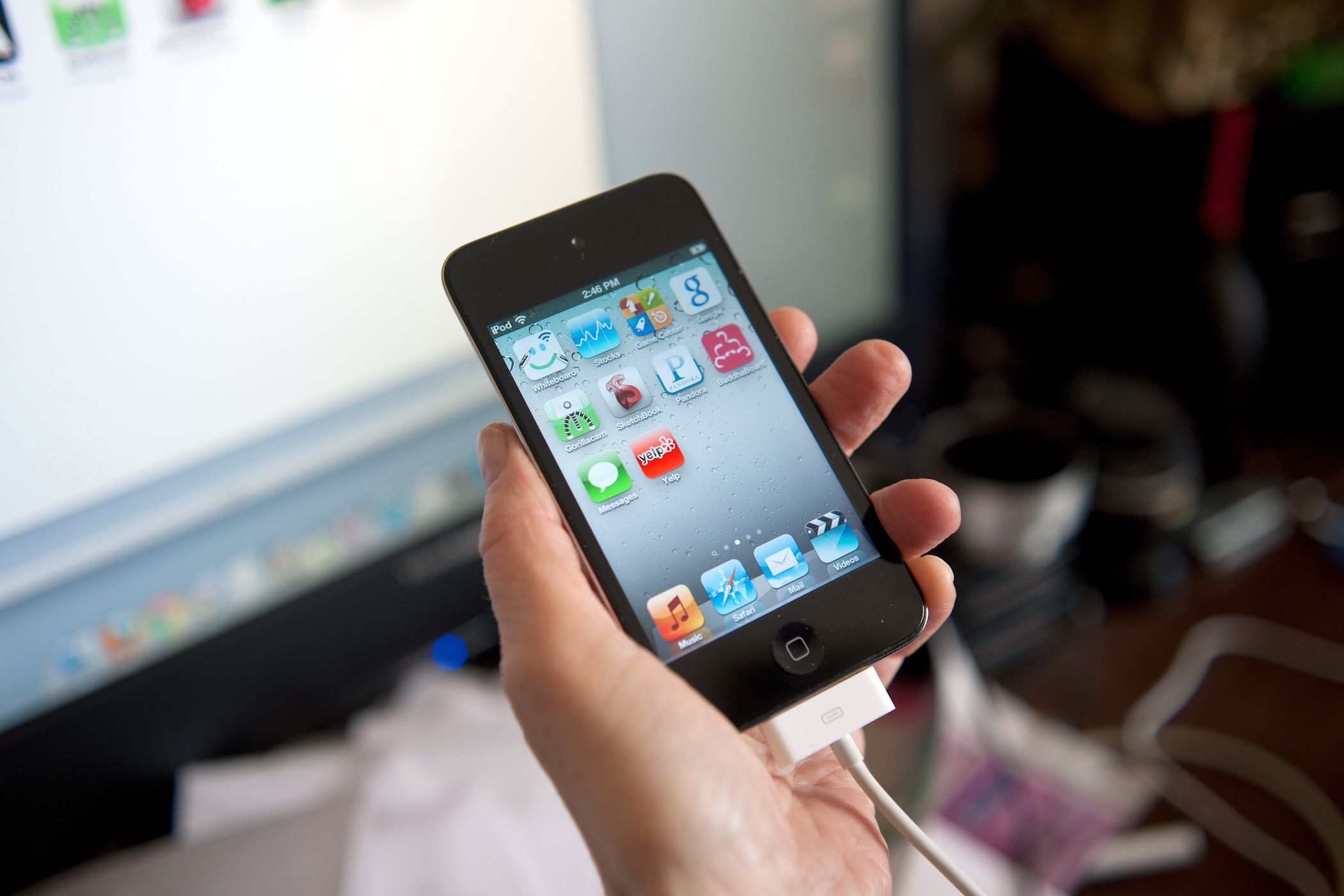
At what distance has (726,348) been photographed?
0.36 meters

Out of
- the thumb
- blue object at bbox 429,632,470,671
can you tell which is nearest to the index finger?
the thumb

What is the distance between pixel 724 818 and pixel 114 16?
0.33m

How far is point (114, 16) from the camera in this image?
313 mm

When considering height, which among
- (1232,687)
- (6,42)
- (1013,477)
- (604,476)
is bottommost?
(1232,687)

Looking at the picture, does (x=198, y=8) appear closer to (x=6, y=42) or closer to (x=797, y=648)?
(x=6, y=42)

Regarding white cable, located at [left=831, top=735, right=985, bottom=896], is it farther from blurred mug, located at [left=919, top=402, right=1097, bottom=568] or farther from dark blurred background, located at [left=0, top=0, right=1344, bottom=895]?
blurred mug, located at [left=919, top=402, right=1097, bottom=568]

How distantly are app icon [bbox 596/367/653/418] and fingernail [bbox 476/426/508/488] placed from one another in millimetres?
42

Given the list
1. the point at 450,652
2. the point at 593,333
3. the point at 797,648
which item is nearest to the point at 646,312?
the point at 593,333

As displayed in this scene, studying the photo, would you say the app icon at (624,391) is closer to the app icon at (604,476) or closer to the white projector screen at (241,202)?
the app icon at (604,476)

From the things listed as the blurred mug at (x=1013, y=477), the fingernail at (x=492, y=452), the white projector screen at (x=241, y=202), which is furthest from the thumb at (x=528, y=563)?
the blurred mug at (x=1013, y=477)

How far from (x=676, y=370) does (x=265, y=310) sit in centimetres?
17

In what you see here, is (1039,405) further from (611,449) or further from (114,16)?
(114,16)

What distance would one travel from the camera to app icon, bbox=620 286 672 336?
0.35 meters

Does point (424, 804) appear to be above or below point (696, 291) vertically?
below
